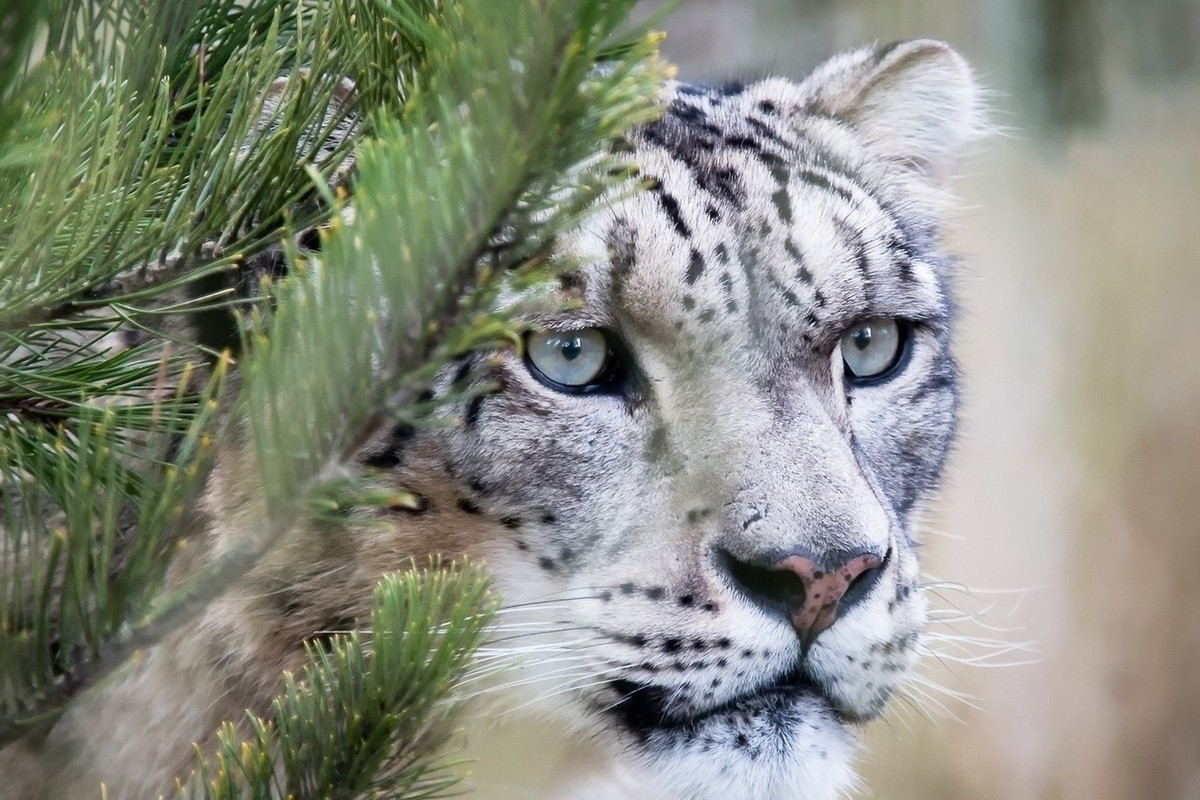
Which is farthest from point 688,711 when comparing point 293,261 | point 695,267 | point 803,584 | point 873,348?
point 293,261

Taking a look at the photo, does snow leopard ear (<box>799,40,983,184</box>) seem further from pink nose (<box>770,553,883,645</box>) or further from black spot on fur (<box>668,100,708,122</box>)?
pink nose (<box>770,553,883,645</box>)

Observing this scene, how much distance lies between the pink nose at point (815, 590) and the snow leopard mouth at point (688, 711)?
0.05m

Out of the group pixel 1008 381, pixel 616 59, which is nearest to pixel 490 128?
pixel 616 59

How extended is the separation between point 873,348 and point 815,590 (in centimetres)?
55

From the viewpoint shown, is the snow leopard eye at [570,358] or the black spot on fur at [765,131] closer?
the snow leopard eye at [570,358]

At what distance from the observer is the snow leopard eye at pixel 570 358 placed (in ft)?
4.61

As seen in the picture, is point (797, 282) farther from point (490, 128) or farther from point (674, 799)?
point (490, 128)

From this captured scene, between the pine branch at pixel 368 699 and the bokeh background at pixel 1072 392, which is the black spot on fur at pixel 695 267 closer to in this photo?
the pine branch at pixel 368 699

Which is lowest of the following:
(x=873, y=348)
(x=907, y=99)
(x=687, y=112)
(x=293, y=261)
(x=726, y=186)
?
(x=293, y=261)

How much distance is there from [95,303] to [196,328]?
0.91ft

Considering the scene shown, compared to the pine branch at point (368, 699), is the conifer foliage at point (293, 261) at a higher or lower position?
higher

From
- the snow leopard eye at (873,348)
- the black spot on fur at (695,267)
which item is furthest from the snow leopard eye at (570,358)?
the snow leopard eye at (873,348)

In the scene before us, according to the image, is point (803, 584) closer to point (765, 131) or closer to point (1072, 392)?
point (765, 131)

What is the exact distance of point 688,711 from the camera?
1285 mm
